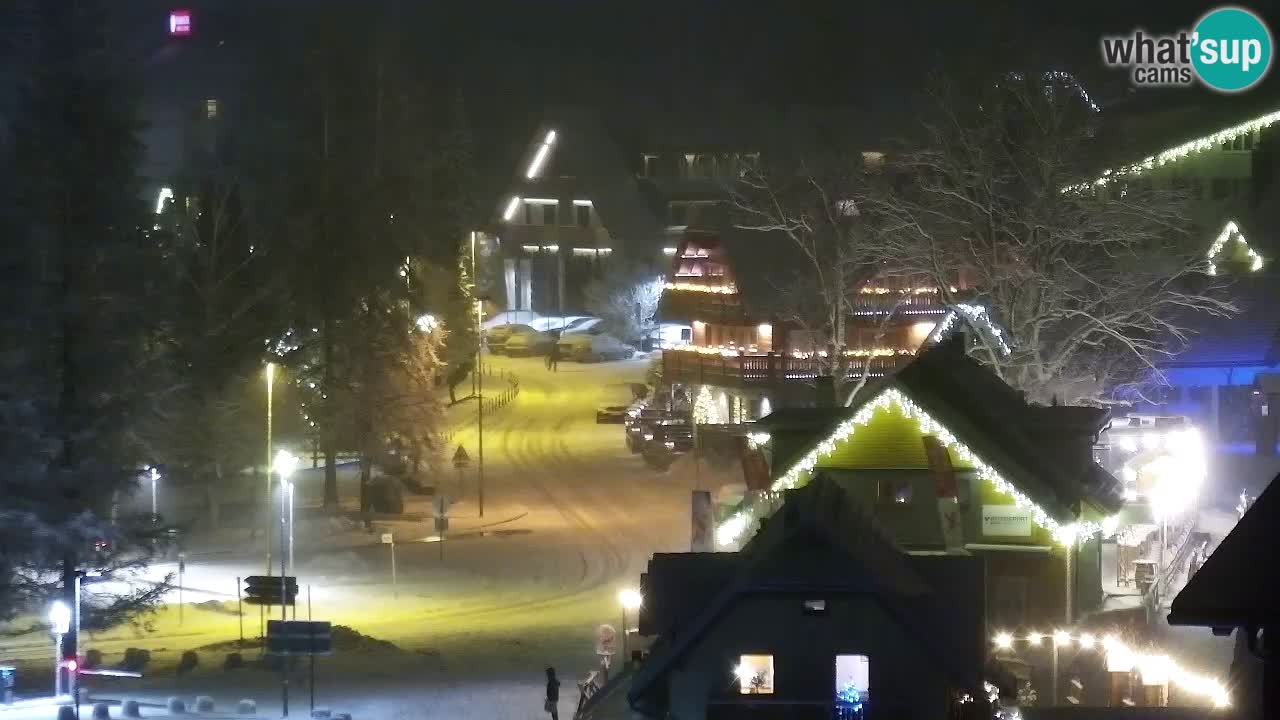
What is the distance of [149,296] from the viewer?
88.8ft

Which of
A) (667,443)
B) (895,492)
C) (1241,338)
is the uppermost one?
(1241,338)

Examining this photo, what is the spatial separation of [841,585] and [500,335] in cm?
7837

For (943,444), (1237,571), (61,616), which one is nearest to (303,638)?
(61,616)

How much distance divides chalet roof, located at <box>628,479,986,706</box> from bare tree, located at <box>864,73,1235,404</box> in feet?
64.9

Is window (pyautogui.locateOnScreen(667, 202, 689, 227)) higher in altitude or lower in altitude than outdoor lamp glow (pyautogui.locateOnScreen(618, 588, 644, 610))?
higher

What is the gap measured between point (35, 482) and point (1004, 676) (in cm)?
1551

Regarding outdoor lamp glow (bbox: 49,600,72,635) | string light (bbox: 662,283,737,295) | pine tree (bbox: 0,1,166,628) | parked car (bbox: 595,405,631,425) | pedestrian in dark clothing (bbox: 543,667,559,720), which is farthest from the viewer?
parked car (bbox: 595,405,631,425)

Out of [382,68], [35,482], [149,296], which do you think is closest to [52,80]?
[149,296]

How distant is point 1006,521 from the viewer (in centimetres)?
2766

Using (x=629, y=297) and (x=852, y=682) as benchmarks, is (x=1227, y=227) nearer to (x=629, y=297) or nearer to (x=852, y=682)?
(x=629, y=297)

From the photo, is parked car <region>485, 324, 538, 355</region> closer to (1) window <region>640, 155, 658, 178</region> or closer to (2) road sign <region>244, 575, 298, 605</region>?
(1) window <region>640, 155, 658, 178</region>

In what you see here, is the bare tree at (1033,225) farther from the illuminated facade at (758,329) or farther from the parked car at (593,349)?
the parked car at (593,349)

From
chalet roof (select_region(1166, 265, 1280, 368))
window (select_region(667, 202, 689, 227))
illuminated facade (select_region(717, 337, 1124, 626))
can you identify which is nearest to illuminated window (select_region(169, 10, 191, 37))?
window (select_region(667, 202, 689, 227))

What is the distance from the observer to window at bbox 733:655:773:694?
1714cm
